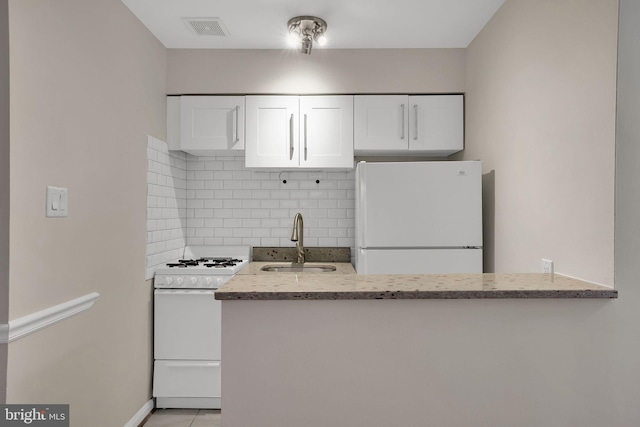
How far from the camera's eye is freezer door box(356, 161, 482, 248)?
2.54 meters

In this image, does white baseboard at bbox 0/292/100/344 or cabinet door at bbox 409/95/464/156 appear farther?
cabinet door at bbox 409/95/464/156

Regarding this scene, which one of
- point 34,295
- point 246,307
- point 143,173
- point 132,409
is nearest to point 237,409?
point 246,307

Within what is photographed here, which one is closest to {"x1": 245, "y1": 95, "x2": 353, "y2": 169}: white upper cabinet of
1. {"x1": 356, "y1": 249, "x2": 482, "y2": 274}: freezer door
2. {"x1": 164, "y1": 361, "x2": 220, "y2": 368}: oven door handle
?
{"x1": 356, "y1": 249, "x2": 482, "y2": 274}: freezer door

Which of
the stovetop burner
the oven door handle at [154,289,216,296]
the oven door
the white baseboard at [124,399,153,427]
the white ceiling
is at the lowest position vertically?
the white baseboard at [124,399,153,427]

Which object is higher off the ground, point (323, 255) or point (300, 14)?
point (300, 14)

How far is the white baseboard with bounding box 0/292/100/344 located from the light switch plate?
38 centimetres

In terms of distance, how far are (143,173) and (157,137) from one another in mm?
362

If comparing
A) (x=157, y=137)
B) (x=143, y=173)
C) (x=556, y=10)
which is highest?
(x=556, y=10)

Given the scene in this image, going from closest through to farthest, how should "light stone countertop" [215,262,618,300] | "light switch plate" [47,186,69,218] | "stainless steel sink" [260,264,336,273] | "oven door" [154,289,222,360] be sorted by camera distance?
"light stone countertop" [215,262,618,300] < "light switch plate" [47,186,69,218] < "oven door" [154,289,222,360] < "stainless steel sink" [260,264,336,273]

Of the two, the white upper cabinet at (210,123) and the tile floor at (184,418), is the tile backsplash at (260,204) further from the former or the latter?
the tile floor at (184,418)

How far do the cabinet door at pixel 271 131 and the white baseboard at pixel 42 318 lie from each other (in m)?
1.47

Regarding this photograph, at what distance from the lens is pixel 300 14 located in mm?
2537

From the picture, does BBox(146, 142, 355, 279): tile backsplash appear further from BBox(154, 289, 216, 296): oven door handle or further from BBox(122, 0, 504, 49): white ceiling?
BBox(122, 0, 504, 49): white ceiling

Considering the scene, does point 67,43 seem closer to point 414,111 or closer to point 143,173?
point 143,173
